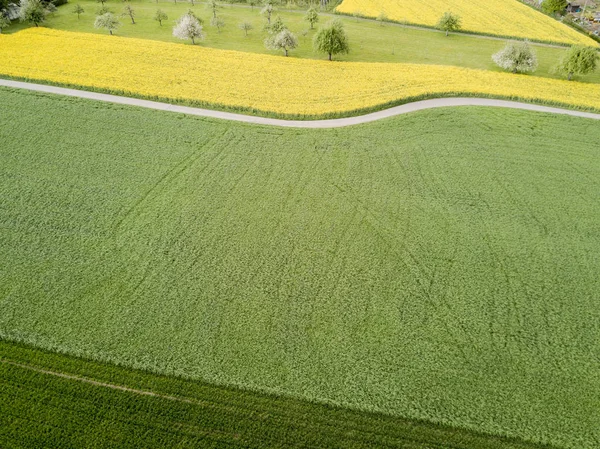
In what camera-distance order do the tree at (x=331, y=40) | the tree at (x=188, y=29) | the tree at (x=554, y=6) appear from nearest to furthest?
the tree at (x=331, y=40), the tree at (x=188, y=29), the tree at (x=554, y=6)

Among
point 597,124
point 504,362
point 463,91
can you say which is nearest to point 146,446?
point 504,362

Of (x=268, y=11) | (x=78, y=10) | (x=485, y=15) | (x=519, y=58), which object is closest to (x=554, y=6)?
(x=485, y=15)

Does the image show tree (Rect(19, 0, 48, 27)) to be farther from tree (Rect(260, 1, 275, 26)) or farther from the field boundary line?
the field boundary line

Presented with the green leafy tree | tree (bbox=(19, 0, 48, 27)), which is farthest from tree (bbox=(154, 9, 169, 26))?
tree (bbox=(19, 0, 48, 27))

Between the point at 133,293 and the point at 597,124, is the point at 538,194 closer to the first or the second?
the point at 597,124

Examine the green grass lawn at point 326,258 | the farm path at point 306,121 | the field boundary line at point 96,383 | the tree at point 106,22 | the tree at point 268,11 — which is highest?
the tree at point 268,11

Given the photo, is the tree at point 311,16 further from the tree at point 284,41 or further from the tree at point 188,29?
the tree at point 188,29

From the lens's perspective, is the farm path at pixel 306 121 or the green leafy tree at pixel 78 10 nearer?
the farm path at pixel 306 121

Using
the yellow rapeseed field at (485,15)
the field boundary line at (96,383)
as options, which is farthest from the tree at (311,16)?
the field boundary line at (96,383)
